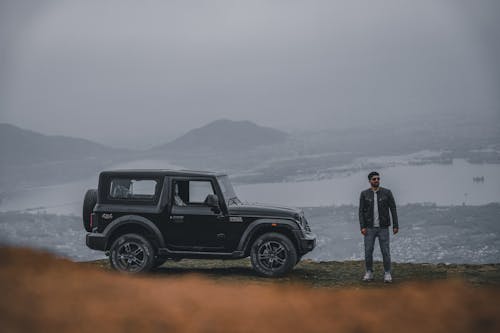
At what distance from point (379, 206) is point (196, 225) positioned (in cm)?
406

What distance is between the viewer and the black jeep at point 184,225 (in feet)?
40.1

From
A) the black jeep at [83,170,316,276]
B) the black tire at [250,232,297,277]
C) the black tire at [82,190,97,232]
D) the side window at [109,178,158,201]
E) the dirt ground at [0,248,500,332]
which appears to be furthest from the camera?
the black tire at [82,190,97,232]

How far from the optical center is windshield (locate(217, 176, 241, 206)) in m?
12.6

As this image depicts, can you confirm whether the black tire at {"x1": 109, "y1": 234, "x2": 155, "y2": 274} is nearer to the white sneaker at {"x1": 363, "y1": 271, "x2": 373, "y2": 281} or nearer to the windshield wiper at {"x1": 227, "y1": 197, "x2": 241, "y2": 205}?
the windshield wiper at {"x1": 227, "y1": 197, "x2": 241, "y2": 205}

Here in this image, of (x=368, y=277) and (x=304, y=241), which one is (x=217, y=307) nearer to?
(x=304, y=241)

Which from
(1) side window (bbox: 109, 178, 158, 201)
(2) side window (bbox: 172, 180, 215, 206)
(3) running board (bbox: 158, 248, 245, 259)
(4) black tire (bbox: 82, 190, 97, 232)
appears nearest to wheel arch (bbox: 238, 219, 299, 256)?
(3) running board (bbox: 158, 248, 245, 259)

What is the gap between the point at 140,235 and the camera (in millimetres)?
12492

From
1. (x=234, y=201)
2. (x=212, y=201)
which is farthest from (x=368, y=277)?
(x=212, y=201)

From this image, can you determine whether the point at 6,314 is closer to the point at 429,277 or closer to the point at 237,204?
A: the point at 237,204

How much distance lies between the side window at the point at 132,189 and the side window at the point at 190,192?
505 millimetres

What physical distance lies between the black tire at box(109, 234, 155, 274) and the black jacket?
15.6 ft

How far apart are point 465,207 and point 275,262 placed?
5922 inches

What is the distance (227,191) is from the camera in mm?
12828

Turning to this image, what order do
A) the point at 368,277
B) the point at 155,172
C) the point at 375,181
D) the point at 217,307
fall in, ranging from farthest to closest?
the point at 155,172, the point at 368,277, the point at 375,181, the point at 217,307
